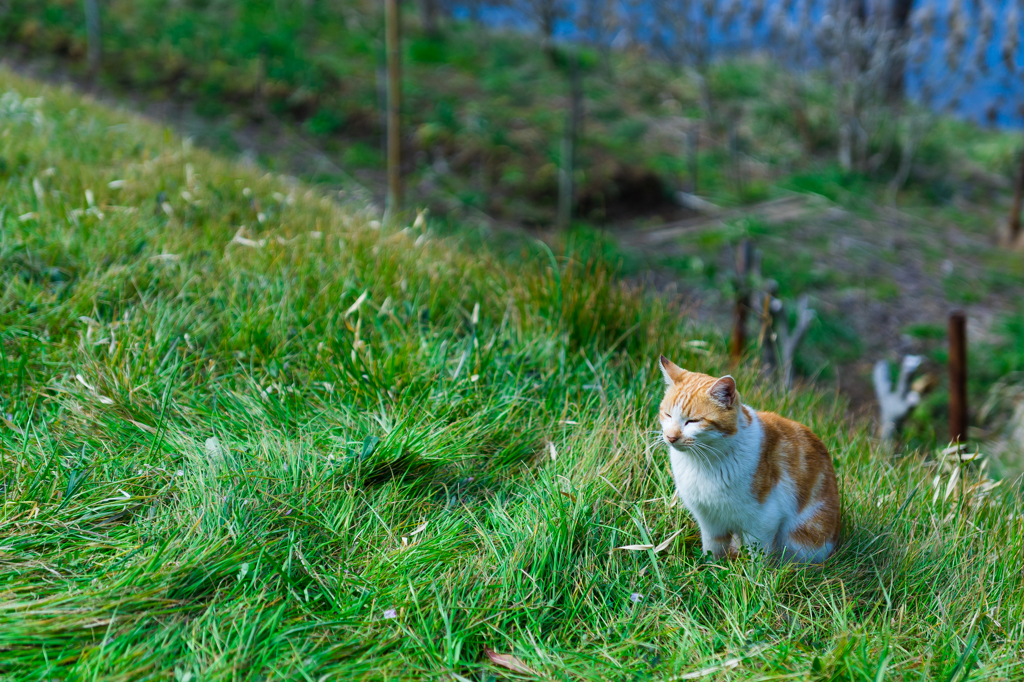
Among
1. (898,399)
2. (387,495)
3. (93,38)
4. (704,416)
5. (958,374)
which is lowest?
(898,399)

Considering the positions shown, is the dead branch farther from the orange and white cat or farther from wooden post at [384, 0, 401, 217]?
wooden post at [384, 0, 401, 217]

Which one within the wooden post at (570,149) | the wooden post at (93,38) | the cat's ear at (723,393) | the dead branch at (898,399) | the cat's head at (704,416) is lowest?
the dead branch at (898,399)

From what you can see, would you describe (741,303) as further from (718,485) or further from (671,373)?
(718,485)

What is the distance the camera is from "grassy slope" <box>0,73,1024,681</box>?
195 centimetres

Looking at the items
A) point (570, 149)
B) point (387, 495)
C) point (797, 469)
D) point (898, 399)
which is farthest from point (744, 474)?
point (570, 149)

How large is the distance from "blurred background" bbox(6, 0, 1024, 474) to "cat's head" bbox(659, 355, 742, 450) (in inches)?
104

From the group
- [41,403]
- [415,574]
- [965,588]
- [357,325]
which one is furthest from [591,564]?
[41,403]

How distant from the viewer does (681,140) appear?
35.2ft

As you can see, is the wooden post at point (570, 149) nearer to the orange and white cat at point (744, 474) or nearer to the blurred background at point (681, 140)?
the blurred background at point (681, 140)

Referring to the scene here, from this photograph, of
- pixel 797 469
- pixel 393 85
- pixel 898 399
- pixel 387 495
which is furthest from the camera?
pixel 393 85

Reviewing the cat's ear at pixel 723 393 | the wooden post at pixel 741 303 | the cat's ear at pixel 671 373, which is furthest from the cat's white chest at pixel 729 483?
the wooden post at pixel 741 303

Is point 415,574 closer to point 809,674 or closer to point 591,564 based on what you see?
point 591,564

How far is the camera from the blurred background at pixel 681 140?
6.39 meters

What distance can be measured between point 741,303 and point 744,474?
2.36 m
